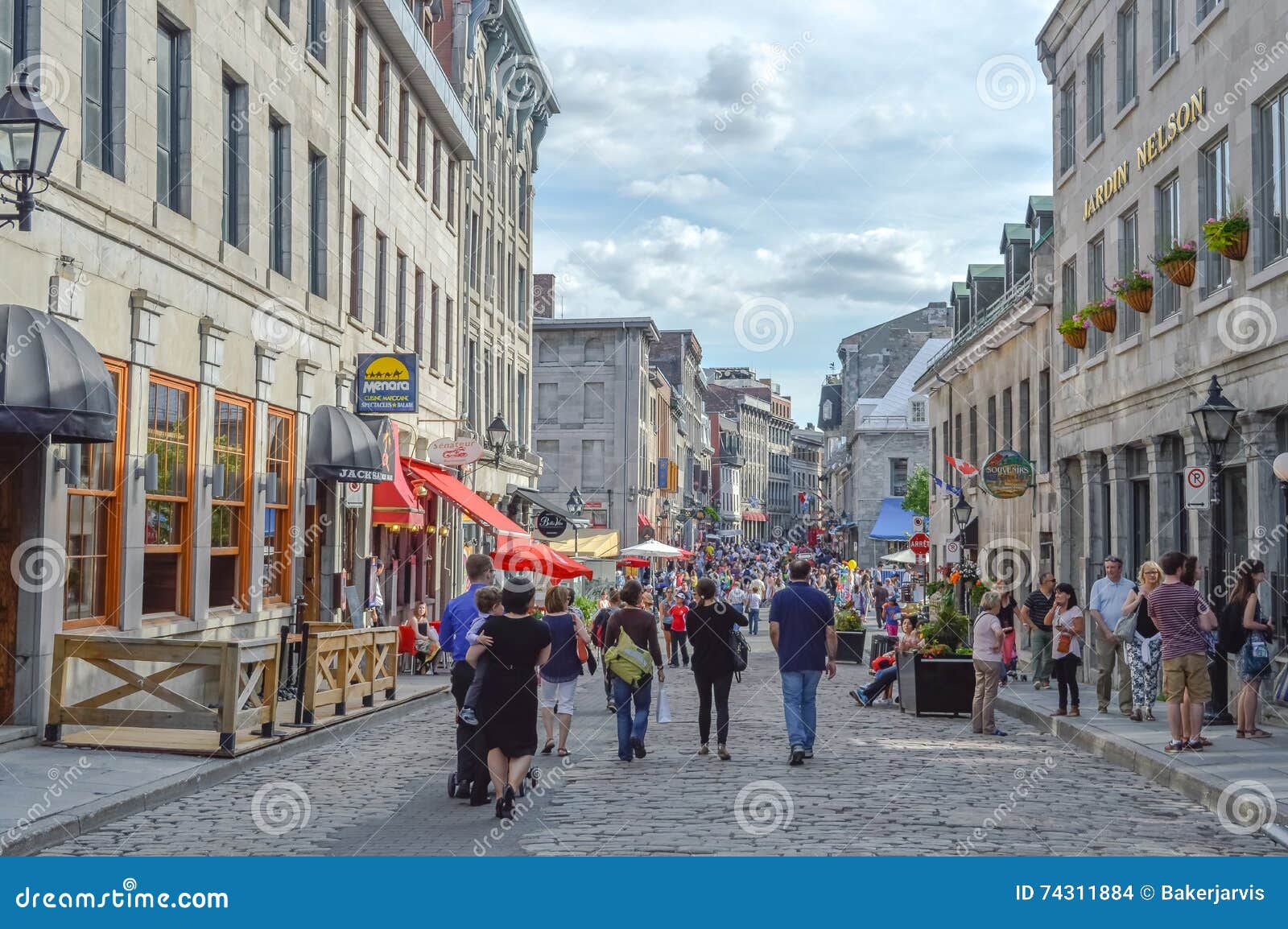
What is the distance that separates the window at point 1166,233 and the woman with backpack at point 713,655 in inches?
373

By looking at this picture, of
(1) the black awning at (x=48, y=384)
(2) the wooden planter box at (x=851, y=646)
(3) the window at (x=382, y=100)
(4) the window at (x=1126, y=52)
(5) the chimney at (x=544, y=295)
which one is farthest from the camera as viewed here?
(5) the chimney at (x=544, y=295)

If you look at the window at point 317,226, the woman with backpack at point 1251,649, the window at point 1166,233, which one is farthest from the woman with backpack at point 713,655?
the window at point 317,226

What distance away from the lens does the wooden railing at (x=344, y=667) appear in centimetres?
1371

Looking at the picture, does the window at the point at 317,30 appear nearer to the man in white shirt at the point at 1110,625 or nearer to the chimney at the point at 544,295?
the man in white shirt at the point at 1110,625

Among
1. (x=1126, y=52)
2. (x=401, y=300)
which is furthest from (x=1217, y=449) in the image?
(x=401, y=300)

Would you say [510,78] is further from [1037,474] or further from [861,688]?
[861,688]

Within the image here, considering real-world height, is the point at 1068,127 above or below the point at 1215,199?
above

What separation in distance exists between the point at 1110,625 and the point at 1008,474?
9.49 meters

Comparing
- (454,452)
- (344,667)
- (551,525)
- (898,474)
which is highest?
(898,474)

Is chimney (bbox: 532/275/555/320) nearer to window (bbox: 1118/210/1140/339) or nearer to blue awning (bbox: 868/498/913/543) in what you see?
blue awning (bbox: 868/498/913/543)

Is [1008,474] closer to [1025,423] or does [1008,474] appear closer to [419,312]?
[1025,423]

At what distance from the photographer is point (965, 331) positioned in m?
37.9

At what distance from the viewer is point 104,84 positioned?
13.8m

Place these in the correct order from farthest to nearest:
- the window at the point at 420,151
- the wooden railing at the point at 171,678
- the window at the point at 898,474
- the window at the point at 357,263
Answer: 1. the window at the point at 898,474
2. the window at the point at 420,151
3. the window at the point at 357,263
4. the wooden railing at the point at 171,678
